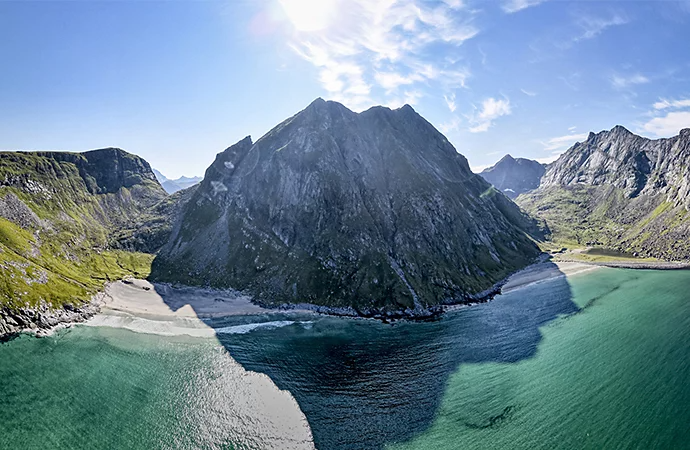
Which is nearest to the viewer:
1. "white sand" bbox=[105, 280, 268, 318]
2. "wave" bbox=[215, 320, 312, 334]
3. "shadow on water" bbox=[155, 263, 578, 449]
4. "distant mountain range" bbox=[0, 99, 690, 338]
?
"shadow on water" bbox=[155, 263, 578, 449]

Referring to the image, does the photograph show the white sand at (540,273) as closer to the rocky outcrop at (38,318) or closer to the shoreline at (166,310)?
the shoreline at (166,310)

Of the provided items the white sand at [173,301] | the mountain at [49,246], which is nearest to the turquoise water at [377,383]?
the white sand at [173,301]

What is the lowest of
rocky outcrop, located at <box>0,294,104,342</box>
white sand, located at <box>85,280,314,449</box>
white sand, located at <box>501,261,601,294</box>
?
white sand, located at <box>501,261,601,294</box>

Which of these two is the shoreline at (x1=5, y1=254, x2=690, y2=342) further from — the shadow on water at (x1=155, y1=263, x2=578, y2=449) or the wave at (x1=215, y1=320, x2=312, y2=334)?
the shadow on water at (x1=155, y1=263, x2=578, y2=449)

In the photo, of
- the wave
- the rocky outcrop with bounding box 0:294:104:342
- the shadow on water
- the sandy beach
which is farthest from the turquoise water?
the sandy beach

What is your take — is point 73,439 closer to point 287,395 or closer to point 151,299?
point 287,395
